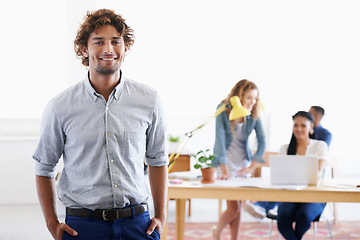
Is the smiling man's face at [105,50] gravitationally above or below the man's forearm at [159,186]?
above

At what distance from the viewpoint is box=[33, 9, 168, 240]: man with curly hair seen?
5.56ft

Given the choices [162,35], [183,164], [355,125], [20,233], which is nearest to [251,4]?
[162,35]

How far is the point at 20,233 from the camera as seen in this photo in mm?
4816

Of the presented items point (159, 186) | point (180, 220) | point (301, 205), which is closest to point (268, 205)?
point (301, 205)

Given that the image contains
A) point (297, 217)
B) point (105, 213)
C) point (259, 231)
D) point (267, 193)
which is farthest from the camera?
point (259, 231)

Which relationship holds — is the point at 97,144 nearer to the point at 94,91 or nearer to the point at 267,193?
the point at 94,91

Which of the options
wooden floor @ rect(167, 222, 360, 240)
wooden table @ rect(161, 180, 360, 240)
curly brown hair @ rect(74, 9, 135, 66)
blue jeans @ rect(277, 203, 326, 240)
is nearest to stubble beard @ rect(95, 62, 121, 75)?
curly brown hair @ rect(74, 9, 135, 66)

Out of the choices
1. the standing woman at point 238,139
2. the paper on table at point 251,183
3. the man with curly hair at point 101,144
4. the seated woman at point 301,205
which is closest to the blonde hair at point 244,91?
the standing woman at point 238,139

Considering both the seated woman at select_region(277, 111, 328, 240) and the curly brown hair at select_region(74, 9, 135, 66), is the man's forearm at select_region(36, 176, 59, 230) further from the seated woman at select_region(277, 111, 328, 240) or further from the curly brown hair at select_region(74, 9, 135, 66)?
the seated woman at select_region(277, 111, 328, 240)

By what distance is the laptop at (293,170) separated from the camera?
330 centimetres

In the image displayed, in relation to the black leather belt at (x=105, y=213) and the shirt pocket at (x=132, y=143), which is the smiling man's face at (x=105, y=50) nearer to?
the shirt pocket at (x=132, y=143)

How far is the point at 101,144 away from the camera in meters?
1.69

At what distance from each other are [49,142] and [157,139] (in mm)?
365

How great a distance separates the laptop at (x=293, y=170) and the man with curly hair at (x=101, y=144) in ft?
5.42
